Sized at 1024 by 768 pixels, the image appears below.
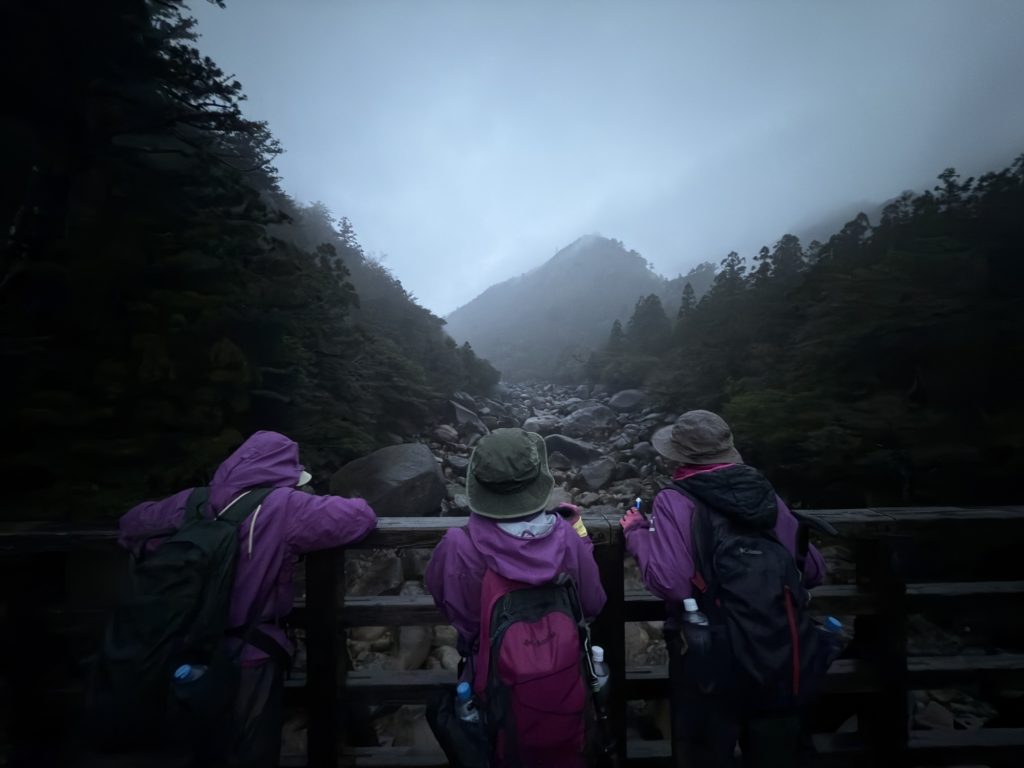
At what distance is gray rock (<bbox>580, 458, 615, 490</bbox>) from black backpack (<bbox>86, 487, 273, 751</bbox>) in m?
9.50

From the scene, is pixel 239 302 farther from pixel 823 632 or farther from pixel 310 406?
pixel 823 632

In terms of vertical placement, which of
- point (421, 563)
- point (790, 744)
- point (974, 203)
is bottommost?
point (421, 563)

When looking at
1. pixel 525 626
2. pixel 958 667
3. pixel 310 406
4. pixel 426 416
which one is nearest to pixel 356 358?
pixel 310 406

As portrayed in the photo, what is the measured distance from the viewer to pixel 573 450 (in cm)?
1255

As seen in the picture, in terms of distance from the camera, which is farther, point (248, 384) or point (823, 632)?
point (248, 384)

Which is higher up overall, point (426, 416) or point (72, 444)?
point (72, 444)

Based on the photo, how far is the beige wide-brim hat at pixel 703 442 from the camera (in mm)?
1923

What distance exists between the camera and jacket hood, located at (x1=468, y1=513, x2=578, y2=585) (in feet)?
5.18

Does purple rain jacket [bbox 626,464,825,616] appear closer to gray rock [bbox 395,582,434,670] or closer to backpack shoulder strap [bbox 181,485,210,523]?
backpack shoulder strap [bbox 181,485,210,523]

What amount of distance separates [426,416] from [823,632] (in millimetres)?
12636

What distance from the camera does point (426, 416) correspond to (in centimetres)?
1372

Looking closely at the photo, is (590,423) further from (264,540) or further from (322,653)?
(264,540)

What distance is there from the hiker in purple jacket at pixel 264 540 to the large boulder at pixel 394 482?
554 centimetres

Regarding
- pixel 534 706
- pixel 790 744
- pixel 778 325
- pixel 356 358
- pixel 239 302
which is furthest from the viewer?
pixel 778 325
